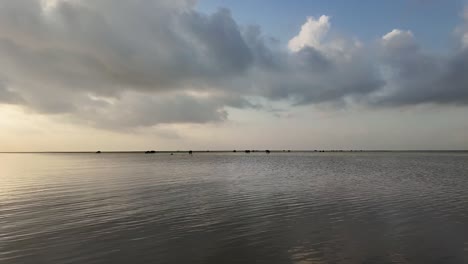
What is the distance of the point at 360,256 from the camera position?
14.1m

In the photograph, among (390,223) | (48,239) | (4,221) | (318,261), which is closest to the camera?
(318,261)

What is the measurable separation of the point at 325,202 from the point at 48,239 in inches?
822

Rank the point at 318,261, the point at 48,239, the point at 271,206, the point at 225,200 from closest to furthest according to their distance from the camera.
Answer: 1. the point at 318,261
2. the point at 48,239
3. the point at 271,206
4. the point at 225,200

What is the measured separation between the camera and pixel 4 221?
2169 centimetres

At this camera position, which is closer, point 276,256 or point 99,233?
point 276,256

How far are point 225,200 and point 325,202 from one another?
886cm

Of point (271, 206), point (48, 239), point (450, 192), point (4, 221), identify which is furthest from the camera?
point (450, 192)

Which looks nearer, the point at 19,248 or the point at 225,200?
the point at 19,248

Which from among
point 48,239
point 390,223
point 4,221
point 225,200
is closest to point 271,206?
point 225,200

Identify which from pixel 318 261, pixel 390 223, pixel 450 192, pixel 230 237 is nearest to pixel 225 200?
pixel 230 237

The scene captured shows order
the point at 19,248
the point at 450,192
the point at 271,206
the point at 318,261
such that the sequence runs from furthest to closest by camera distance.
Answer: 1. the point at 450,192
2. the point at 271,206
3. the point at 19,248
4. the point at 318,261

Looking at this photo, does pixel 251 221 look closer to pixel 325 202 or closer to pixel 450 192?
pixel 325 202

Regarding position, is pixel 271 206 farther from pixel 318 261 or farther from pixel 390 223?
pixel 318 261

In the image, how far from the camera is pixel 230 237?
1719 centimetres
